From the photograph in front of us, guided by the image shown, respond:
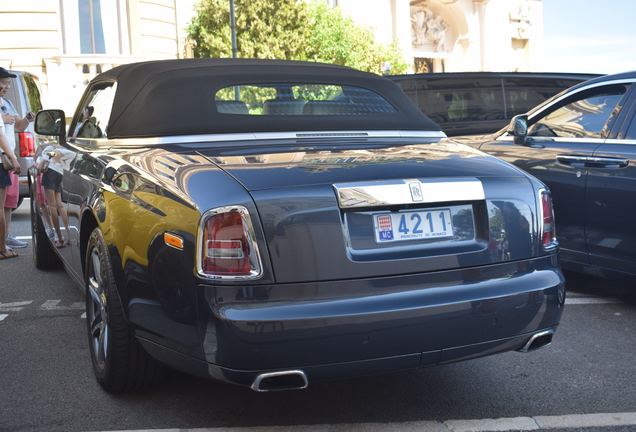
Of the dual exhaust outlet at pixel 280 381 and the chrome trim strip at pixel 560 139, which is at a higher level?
the chrome trim strip at pixel 560 139

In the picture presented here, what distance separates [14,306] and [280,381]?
3465 mm

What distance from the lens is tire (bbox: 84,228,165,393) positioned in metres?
3.65


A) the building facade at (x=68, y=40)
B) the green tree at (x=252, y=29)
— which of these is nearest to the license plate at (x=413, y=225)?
the building facade at (x=68, y=40)

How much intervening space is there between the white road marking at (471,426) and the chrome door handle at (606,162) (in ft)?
6.95

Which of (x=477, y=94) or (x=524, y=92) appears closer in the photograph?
(x=477, y=94)

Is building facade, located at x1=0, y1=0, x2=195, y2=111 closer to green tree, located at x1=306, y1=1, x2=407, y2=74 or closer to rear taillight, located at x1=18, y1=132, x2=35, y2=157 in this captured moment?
green tree, located at x1=306, y1=1, x2=407, y2=74

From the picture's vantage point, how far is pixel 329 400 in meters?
3.82

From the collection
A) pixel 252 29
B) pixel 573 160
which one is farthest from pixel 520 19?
pixel 573 160

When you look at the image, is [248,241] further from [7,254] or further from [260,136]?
[7,254]

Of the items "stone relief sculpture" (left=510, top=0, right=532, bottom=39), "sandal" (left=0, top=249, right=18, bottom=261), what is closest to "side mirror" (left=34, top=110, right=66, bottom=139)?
"sandal" (left=0, top=249, right=18, bottom=261)

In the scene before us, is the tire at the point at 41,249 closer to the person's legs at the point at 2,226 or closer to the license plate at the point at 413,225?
the person's legs at the point at 2,226

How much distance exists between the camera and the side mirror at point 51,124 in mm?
5578

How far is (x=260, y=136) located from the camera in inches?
160

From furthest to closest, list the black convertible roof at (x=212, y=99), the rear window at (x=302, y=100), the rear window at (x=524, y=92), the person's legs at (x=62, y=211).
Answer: the rear window at (x=524, y=92), the person's legs at (x=62, y=211), the rear window at (x=302, y=100), the black convertible roof at (x=212, y=99)
